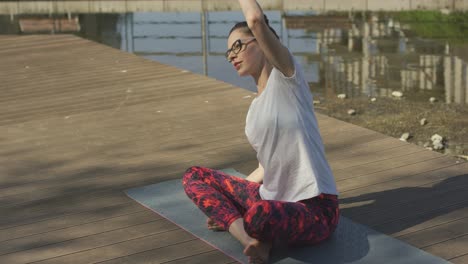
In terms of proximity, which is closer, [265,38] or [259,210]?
[265,38]

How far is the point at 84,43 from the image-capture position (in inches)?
462

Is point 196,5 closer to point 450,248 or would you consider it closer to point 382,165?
point 382,165

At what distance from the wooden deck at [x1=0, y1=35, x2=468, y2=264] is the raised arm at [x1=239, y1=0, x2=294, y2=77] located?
3.30 ft

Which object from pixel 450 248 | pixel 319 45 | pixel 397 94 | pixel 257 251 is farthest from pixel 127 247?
pixel 319 45

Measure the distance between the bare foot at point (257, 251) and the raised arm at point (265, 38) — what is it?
819 mm

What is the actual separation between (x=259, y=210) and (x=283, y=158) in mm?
340

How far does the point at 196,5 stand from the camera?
16484mm

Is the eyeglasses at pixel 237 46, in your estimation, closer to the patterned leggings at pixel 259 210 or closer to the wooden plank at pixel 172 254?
the patterned leggings at pixel 259 210

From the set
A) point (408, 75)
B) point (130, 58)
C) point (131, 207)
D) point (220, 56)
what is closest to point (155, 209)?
point (131, 207)

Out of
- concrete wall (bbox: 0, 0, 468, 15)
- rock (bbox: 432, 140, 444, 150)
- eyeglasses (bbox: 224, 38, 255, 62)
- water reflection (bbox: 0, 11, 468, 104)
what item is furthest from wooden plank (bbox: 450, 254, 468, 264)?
concrete wall (bbox: 0, 0, 468, 15)

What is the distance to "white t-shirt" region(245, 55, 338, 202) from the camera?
461cm

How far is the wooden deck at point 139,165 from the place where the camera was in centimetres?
497

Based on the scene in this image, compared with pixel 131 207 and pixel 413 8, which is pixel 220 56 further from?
pixel 131 207

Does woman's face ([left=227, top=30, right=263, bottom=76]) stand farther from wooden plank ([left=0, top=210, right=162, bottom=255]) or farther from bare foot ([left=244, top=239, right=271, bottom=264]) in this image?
wooden plank ([left=0, top=210, right=162, bottom=255])
